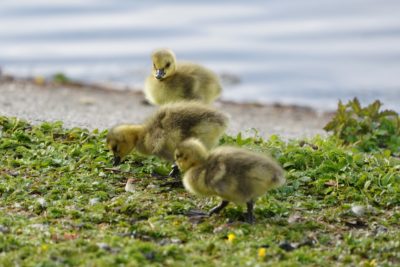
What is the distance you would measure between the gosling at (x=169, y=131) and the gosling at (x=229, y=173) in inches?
20.1

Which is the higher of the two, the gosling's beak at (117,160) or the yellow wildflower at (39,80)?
the yellow wildflower at (39,80)

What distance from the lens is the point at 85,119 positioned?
9.58m

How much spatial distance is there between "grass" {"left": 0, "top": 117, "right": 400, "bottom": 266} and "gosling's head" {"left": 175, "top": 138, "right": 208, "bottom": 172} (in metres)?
0.37

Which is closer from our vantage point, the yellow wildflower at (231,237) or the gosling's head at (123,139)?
the yellow wildflower at (231,237)

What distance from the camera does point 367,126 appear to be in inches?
345

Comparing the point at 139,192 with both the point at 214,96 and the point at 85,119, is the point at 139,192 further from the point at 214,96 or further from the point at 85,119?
the point at 85,119

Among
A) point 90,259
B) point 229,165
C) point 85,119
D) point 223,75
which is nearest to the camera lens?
point 90,259

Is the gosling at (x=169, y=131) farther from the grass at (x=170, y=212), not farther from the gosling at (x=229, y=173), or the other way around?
the gosling at (x=229, y=173)

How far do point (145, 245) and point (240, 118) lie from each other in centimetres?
701

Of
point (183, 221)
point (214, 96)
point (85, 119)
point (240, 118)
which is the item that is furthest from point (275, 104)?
point (183, 221)

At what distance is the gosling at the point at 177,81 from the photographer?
757 cm

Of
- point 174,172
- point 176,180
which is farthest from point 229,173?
point 174,172

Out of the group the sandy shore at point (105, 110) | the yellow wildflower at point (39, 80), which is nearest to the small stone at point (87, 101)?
the sandy shore at point (105, 110)

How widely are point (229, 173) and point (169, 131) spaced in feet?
3.27
